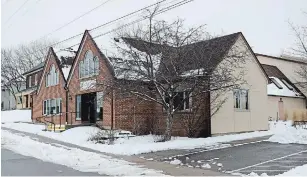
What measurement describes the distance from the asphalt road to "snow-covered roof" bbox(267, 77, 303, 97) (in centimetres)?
2714

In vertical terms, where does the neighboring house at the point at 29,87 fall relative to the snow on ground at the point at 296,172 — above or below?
above

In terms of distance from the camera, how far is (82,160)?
12742 mm

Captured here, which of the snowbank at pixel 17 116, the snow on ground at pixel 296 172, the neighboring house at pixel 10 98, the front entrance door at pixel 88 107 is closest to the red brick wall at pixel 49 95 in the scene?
the front entrance door at pixel 88 107

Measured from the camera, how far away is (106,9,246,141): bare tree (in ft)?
57.6

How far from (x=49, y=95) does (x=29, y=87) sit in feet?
60.9

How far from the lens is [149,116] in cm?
2297

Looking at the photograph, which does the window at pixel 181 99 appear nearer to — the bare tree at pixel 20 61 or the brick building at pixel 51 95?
the brick building at pixel 51 95

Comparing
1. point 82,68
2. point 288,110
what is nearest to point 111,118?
point 82,68

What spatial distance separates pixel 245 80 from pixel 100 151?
446 inches

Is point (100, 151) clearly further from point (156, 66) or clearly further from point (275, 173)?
point (275, 173)

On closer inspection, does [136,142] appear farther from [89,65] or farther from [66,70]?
[66,70]

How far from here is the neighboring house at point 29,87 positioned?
45.6 metres

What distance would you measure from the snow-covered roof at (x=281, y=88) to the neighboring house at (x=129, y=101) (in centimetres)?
1137

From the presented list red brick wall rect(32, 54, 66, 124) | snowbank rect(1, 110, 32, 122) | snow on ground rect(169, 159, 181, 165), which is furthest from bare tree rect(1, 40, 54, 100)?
snow on ground rect(169, 159, 181, 165)
